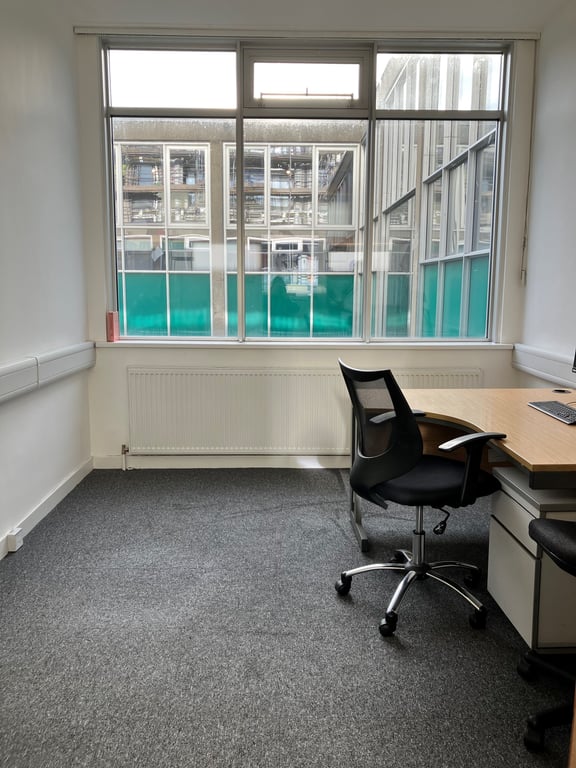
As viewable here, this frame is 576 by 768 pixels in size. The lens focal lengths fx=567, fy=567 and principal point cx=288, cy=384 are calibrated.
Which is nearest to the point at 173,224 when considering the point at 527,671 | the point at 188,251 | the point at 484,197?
the point at 188,251

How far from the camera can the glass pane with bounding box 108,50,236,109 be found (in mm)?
4082

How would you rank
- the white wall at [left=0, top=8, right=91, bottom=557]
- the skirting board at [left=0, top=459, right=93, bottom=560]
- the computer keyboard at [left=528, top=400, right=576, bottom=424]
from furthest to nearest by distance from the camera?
the skirting board at [left=0, top=459, right=93, bottom=560] < the white wall at [left=0, top=8, right=91, bottom=557] < the computer keyboard at [left=528, top=400, right=576, bottom=424]

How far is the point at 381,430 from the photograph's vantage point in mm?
2316

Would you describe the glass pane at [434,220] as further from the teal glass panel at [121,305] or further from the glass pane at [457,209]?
the teal glass panel at [121,305]


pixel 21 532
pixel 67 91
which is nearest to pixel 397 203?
pixel 67 91

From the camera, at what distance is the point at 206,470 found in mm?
4273

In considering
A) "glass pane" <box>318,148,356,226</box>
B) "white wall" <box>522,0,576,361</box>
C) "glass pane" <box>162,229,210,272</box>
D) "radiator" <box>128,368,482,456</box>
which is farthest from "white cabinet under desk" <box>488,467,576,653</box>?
"glass pane" <box>162,229,210,272</box>

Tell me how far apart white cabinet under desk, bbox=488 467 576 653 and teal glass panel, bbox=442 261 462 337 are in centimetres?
231

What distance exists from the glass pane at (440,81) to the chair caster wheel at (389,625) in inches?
139

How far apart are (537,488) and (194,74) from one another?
3.71 meters

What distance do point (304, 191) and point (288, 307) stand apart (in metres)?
0.88

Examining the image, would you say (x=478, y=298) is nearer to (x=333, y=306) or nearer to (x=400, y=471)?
(x=333, y=306)

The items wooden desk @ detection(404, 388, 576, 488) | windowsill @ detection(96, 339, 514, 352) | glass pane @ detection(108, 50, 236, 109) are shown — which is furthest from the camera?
Result: windowsill @ detection(96, 339, 514, 352)

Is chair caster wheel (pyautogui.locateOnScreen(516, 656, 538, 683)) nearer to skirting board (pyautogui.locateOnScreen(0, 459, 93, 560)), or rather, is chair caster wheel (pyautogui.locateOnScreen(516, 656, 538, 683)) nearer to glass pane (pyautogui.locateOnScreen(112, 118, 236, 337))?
skirting board (pyautogui.locateOnScreen(0, 459, 93, 560))
